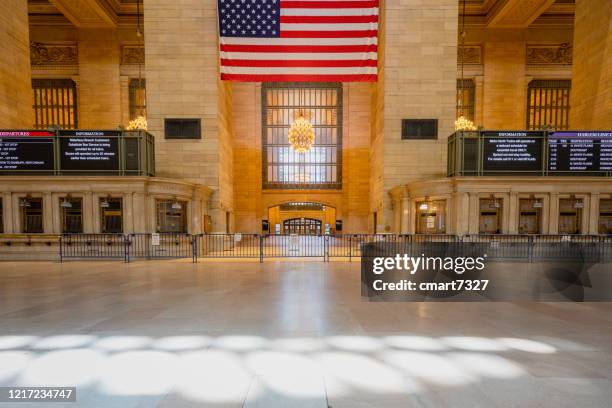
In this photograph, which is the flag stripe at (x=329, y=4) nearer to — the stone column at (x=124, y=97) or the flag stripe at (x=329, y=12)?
the flag stripe at (x=329, y=12)

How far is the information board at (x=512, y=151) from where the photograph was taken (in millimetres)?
13258

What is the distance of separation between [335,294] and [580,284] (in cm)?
684

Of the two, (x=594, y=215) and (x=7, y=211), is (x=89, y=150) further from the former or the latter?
(x=594, y=215)

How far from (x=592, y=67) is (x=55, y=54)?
39414 millimetres

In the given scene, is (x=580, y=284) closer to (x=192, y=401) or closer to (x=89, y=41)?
(x=192, y=401)

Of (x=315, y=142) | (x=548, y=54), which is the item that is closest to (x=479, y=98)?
(x=548, y=54)

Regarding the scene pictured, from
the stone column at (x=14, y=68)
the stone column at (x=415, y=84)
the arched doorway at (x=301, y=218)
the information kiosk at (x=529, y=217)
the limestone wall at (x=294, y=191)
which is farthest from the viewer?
the arched doorway at (x=301, y=218)

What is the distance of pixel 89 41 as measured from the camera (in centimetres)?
2338

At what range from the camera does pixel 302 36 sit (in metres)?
14.4

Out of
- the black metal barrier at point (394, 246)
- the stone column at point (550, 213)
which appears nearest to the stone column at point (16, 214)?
the black metal barrier at point (394, 246)

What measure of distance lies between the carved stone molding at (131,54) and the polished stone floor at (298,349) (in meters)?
23.5

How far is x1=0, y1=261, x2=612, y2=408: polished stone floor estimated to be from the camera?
2.83m

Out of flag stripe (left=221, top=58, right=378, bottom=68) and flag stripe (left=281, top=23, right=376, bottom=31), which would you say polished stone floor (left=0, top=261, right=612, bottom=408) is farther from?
flag stripe (left=281, top=23, right=376, bottom=31)

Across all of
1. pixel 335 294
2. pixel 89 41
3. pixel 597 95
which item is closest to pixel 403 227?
pixel 335 294
